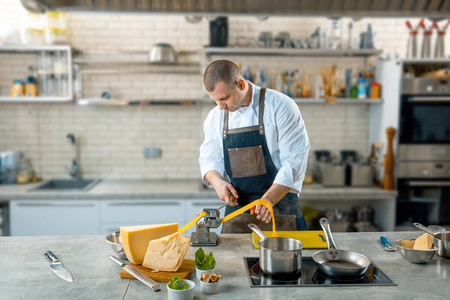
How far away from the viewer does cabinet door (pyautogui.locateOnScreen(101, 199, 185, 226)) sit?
14.6ft

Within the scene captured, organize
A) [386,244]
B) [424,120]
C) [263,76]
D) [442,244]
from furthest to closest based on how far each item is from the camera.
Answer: [263,76] → [424,120] → [386,244] → [442,244]

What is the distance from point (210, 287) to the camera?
1746 mm

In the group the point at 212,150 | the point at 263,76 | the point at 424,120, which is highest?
the point at 263,76

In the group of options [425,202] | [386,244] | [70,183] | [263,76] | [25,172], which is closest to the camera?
[386,244]

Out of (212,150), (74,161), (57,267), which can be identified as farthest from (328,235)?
(74,161)

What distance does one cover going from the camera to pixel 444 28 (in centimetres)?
472

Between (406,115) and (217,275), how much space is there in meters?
3.48

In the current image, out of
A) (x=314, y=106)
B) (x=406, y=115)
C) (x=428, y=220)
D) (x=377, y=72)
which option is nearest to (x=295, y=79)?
(x=314, y=106)

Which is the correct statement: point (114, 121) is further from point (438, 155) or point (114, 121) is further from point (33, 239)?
point (438, 155)

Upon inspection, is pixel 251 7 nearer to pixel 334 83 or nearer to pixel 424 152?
pixel 334 83

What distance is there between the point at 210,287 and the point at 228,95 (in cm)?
128

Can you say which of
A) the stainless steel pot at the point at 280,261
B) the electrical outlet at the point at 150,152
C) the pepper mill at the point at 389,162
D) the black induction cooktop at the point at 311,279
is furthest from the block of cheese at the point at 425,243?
the electrical outlet at the point at 150,152

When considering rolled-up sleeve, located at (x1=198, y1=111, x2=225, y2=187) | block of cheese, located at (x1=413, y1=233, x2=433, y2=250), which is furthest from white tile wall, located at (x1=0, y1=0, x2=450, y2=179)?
block of cheese, located at (x1=413, y1=233, x2=433, y2=250)

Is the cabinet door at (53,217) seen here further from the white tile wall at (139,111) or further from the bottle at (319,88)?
the bottle at (319,88)
